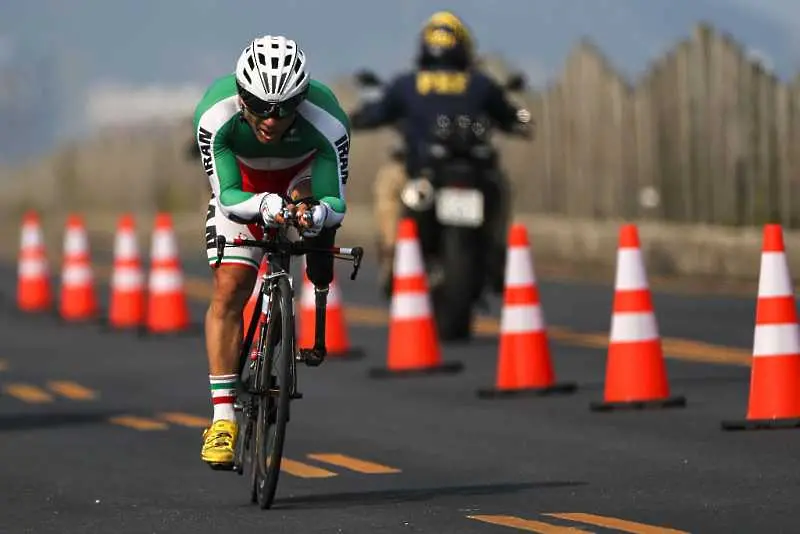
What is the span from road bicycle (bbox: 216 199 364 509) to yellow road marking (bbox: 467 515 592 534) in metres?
0.89

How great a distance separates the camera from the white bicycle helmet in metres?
11.1

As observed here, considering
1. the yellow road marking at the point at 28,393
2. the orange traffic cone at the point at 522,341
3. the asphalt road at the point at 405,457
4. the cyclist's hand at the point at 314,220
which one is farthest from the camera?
the yellow road marking at the point at 28,393

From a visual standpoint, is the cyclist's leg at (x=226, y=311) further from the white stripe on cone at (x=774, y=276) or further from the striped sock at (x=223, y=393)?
the white stripe on cone at (x=774, y=276)

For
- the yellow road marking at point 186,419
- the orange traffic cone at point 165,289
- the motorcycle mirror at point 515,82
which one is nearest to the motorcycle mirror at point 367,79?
the motorcycle mirror at point 515,82

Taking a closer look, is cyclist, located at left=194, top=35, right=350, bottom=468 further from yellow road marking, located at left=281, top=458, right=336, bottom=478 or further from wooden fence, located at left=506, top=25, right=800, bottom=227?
wooden fence, located at left=506, top=25, right=800, bottom=227

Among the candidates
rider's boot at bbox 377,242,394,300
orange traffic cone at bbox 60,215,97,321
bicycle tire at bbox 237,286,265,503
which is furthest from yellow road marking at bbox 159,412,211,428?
orange traffic cone at bbox 60,215,97,321

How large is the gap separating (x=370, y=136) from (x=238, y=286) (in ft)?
88.8

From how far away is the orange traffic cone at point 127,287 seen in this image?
23.7 meters

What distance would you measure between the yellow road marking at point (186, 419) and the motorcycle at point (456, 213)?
420cm

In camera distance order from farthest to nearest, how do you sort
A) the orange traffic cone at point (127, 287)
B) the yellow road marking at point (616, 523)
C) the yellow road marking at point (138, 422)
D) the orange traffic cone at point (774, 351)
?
1. the orange traffic cone at point (127, 287)
2. the yellow road marking at point (138, 422)
3. the orange traffic cone at point (774, 351)
4. the yellow road marking at point (616, 523)

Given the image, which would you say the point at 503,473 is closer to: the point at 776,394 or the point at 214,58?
the point at 776,394

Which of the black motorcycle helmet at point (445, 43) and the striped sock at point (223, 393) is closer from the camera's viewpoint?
the striped sock at point (223, 393)

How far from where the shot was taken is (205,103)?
38.1 ft

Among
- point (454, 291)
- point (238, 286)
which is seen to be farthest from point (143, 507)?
point (454, 291)
